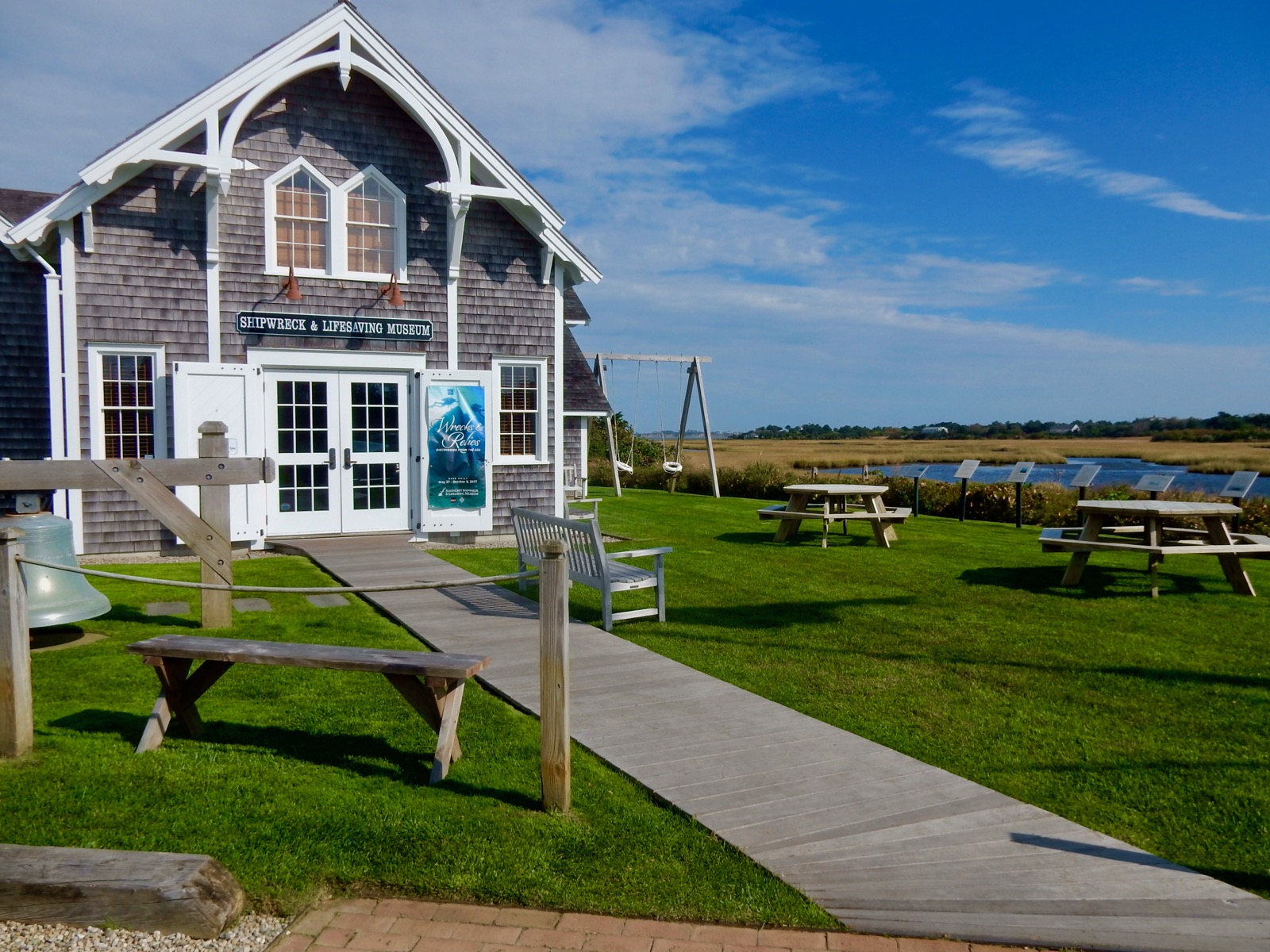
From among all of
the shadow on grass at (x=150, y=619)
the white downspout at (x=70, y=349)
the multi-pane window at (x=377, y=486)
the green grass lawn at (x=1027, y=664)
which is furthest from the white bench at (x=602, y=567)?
the white downspout at (x=70, y=349)

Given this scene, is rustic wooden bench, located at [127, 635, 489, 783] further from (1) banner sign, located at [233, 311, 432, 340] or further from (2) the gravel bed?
(1) banner sign, located at [233, 311, 432, 340]

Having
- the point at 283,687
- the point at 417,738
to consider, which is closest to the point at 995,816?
the point at 417,738

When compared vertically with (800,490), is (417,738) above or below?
below

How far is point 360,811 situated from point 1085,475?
608 inches

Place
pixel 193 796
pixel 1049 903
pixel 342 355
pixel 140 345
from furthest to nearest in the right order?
pixel 342 355 < pixel 140 345 < pixel 193 796 < pixel 1049 903

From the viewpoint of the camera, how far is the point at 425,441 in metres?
13.8

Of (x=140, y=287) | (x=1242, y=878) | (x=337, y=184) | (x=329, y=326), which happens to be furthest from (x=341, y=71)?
(x=1242, y=878)

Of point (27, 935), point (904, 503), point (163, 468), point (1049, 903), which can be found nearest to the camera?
point (27, 935)

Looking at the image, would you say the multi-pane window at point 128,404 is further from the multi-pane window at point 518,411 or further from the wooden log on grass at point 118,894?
the wooden log on grass at point 118,894

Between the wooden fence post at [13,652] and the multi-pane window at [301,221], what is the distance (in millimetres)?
8864

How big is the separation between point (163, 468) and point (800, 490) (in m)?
9.37

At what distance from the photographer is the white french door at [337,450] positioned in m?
13.3

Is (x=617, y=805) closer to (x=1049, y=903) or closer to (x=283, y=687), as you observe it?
(x=1049, y=903)

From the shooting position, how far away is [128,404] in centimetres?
1238
